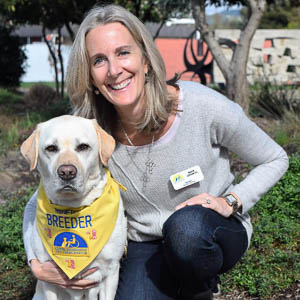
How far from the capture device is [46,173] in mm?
2537

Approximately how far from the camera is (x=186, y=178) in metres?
2.72

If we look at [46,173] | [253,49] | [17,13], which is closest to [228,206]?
[46,173]

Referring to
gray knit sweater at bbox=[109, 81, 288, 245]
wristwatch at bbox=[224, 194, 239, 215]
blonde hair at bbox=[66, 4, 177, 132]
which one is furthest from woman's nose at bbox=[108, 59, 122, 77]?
wristwatch at bbox=[224, 194, 239, 215]

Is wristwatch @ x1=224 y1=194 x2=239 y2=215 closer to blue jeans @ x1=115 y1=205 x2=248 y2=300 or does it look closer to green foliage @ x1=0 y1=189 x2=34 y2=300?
blue jeans @ x1=115 y1=205 x2=248 y2=300

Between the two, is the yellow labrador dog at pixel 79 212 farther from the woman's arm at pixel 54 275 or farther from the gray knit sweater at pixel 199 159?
the gray knit sweater at pixel 199 159

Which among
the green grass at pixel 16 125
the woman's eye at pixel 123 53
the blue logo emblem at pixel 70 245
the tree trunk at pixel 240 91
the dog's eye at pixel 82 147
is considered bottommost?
the green grass at pixel 16 125

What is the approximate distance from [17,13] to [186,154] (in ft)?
30.5

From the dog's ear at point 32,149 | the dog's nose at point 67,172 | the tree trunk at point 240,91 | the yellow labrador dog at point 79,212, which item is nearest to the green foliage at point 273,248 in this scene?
the yellow labrador dog at point 79,212

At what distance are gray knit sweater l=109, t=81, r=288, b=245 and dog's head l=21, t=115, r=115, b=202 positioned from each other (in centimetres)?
29

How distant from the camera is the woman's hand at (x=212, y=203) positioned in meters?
2.58

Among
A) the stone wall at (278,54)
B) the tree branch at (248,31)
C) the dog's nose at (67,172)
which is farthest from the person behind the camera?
the stone wall at (278,54)

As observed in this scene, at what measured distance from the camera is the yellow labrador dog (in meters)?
2.52

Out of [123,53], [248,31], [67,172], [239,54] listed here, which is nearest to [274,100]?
[239,54]

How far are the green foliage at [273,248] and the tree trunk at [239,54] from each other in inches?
90.0
